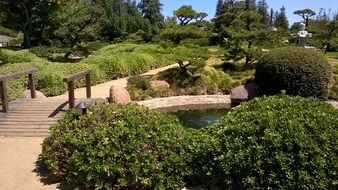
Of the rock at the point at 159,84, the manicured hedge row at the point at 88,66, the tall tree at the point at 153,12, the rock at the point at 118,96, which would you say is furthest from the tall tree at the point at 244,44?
the tall tree at the point at 153,12

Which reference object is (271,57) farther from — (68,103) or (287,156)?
(287,156)

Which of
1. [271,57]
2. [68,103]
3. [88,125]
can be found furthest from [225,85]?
[88,125]

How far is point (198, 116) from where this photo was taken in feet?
38.9

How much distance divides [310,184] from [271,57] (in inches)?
315

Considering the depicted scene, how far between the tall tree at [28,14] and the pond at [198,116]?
15.1 metres

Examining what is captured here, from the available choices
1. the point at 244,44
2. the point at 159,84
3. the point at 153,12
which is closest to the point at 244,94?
the point at 159,84

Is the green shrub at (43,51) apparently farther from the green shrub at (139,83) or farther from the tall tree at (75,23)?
the green shrub at (139,83)

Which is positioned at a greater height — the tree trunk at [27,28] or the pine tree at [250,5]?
the pine tree at [250,5]

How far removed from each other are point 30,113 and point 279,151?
6851 mm

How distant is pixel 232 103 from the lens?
13078 mm

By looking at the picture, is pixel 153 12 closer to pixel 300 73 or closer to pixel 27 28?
pixel 27 28

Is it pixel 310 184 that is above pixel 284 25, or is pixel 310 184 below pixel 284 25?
below

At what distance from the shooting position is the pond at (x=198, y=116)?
35.5 ft

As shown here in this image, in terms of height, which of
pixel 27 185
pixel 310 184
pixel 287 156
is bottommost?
pixel 27 185
